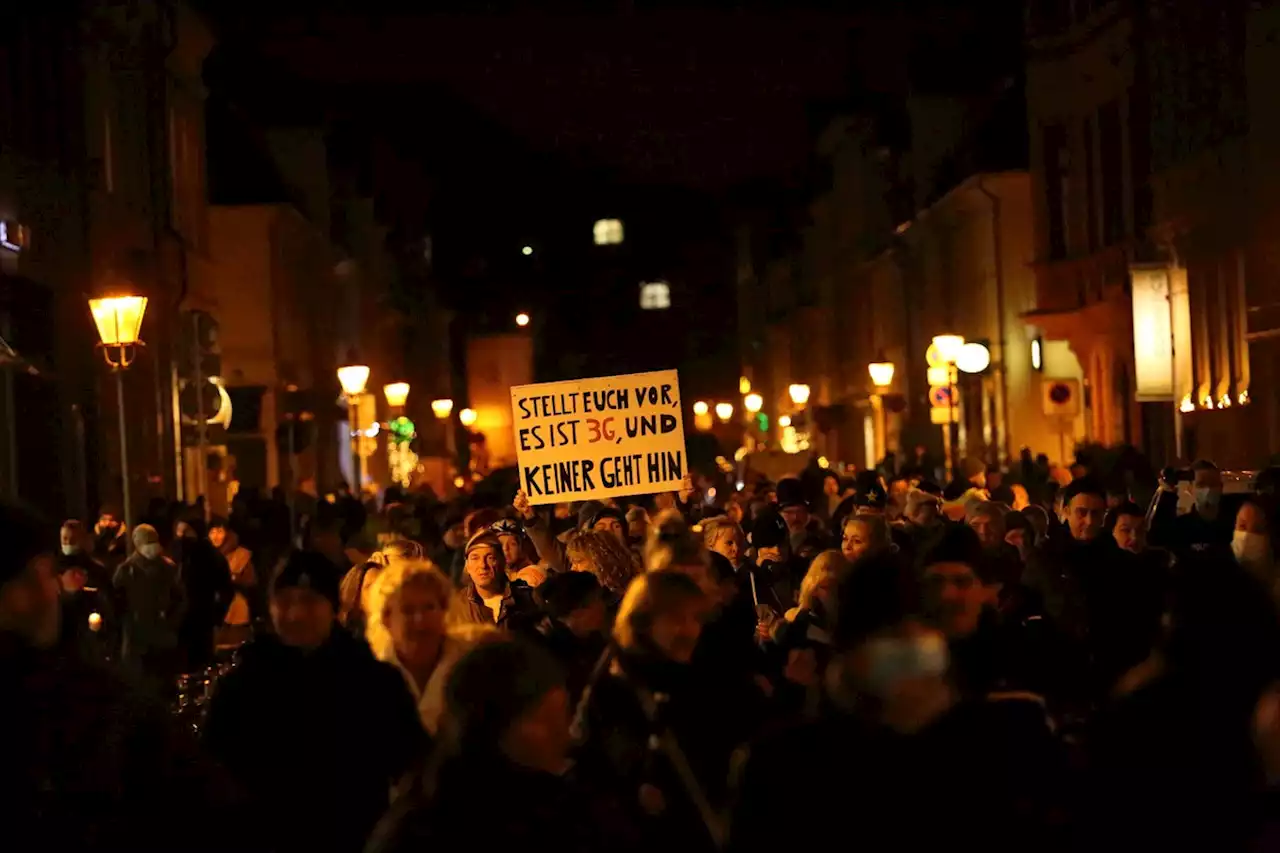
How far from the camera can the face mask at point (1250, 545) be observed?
13117 millimetres

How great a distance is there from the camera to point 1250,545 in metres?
13.3

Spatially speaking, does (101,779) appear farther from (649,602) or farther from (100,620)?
(100,620)

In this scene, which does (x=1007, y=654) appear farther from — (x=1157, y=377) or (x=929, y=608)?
(x=1157, y=377)

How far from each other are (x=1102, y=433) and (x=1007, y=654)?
101 ft

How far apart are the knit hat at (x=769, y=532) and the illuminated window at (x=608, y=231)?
270 feet

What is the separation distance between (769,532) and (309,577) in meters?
8.43

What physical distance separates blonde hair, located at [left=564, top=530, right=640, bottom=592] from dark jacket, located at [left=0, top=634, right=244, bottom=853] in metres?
5.80

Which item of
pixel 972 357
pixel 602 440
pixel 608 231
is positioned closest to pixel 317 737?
pixel 602 440

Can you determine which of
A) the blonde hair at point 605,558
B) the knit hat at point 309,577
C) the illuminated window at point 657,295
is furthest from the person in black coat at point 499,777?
the illuminated window at point 657,295

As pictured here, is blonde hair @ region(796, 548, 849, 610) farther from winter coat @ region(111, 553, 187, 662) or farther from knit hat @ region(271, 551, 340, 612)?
winter coat @ region(111, 553, 187, 662)

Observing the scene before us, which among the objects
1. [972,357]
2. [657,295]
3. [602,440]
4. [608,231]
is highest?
[608,231]

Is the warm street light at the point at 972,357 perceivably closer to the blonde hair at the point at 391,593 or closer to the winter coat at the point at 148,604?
the winter coat at the point at 148,604

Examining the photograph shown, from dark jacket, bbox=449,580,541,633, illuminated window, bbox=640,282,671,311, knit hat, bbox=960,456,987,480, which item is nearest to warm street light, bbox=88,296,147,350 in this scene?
dark jacket, bbox=449,580,541,633

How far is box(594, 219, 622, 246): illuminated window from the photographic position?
9744 centimetres
